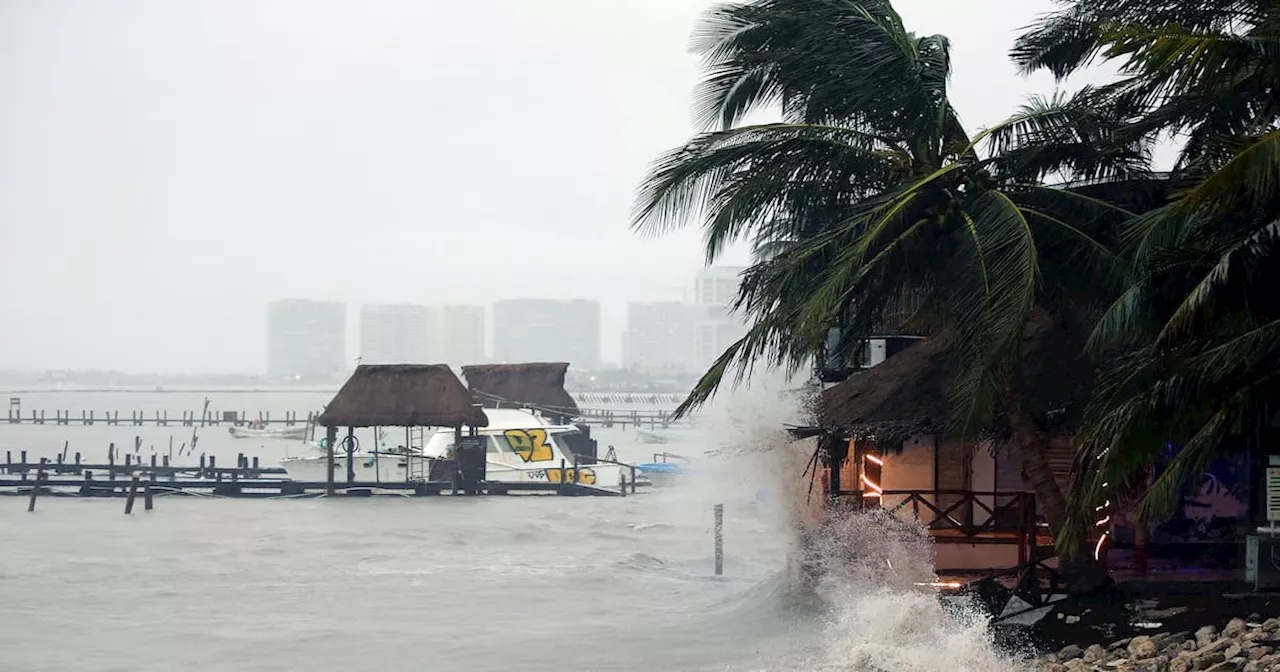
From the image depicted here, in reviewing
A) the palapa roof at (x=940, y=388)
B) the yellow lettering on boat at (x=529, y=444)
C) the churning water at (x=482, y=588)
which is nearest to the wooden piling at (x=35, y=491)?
the churning water at (x=482, y=588)

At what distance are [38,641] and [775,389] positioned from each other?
46.9ft

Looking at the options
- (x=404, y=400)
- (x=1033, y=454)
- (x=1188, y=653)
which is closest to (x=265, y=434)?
(x=404, y=400)

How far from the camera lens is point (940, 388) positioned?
16.9m

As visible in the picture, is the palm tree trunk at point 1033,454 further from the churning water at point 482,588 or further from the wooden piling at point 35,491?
the wooden piling at point 35,491

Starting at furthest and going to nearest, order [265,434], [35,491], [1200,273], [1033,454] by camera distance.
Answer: [265,434] < [35,491] < [1033,454] < [1200,273]

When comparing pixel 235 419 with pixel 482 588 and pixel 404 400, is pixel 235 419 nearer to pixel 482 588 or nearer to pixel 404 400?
pixel 404 400

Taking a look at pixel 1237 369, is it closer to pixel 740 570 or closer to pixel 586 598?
pixel 586 598

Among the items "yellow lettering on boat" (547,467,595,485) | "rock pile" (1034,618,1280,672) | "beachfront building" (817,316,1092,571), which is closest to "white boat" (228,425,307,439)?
"yellow lettering on boat" (547,467,595,485)

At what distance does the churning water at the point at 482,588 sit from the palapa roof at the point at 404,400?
2.82 metres

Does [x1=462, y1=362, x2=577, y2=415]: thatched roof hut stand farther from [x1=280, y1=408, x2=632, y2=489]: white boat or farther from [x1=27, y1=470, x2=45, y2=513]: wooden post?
[x1=27, y1=470, x2=45, y2=513]: wooden post

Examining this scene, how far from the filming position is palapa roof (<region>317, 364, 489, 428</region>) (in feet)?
148

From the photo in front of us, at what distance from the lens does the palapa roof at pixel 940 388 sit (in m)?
15.5

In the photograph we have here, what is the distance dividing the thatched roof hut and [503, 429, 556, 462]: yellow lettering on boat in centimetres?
490

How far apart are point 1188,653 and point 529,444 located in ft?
133
